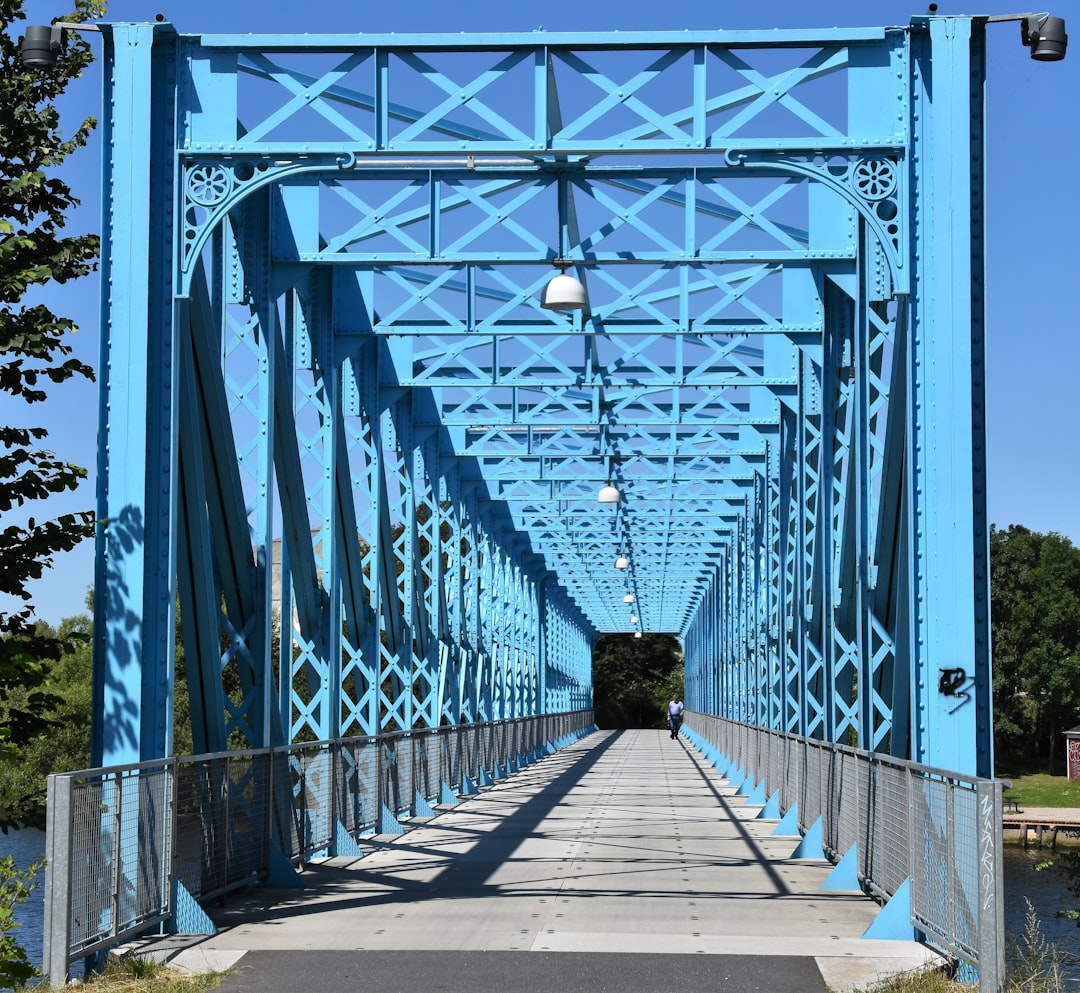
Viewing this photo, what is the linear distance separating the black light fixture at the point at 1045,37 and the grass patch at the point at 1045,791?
5434cm

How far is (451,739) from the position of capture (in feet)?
85.7

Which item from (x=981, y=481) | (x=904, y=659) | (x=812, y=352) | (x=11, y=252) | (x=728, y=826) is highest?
(x=812, y=352)

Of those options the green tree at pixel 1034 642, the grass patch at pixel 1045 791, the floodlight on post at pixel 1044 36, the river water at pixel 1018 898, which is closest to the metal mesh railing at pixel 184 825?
the river water at pixel 1018 898

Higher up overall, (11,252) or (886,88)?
(886,88)

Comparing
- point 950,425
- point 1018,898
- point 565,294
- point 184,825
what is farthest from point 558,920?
point 1018,898

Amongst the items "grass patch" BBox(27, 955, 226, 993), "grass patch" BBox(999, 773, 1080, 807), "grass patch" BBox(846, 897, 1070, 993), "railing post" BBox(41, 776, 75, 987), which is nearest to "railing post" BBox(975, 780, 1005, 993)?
"grass patch" BBox(846, 897, 1070, 993)

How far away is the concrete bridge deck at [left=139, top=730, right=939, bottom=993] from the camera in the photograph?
973 cm

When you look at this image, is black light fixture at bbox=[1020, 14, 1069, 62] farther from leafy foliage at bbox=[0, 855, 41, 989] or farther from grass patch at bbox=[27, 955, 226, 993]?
leafy foliage at bbox=[0, 855, 41, 989]

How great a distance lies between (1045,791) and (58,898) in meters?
64.3

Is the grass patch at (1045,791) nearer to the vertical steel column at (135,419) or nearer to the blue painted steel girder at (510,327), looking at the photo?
the blue painted steel girder at (510,327)

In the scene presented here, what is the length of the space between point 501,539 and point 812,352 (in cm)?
2343

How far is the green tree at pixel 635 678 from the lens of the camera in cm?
12231

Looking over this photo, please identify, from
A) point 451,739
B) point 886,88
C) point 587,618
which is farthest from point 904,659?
point 587,618

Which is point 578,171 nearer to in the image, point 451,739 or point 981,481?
point 981,481
